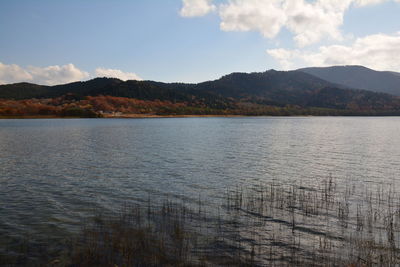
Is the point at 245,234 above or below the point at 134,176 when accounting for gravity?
above

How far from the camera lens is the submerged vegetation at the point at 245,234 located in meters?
13.2

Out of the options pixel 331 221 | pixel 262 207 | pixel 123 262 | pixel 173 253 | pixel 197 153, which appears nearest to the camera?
pixel 123 262

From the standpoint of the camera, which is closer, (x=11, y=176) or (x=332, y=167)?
(x=11, y=176)

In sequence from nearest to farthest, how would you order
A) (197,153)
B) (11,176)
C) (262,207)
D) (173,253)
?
(173,253) → (262,207) → (11,176) → (197,153)

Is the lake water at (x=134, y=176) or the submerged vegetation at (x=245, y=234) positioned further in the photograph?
the lake water at (x=134, y=176)

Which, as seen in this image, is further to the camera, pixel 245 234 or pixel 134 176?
pixel 134 176

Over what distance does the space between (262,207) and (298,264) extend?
8.37 meters

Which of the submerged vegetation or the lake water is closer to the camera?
the submerged vegetation

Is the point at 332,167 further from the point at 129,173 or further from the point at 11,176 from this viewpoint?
the point at 11,176

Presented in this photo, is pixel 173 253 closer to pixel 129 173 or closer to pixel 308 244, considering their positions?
pixel 308 244

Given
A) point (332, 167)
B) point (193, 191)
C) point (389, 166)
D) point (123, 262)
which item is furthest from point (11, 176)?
point (389, 166)

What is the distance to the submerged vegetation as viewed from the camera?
43.4 ft

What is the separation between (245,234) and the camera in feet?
53.7

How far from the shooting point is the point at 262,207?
69.7 ft
